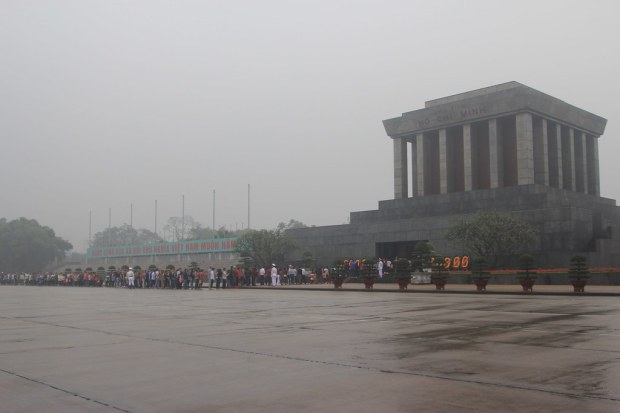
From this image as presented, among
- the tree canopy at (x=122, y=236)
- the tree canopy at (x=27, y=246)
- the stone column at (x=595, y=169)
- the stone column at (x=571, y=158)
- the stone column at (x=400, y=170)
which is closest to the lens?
the stone column at (x=571, y=158)

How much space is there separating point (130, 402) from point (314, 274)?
3976 cm

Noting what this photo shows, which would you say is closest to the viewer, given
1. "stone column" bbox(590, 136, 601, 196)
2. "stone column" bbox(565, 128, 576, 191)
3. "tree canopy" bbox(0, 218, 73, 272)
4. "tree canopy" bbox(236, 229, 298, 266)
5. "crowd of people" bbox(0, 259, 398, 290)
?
"crowd of people" bbox(0, 259, 398, 290)

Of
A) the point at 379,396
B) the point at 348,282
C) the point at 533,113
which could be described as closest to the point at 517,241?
the point at 348,282

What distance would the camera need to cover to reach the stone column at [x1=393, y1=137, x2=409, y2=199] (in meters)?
53.1

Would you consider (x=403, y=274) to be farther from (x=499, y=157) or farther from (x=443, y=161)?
(x=443, y=161)

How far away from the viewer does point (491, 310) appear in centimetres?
1564

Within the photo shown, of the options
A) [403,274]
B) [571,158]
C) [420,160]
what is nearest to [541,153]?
[571,158]

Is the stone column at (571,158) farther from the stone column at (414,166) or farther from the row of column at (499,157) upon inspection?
the stone column at (414,166)

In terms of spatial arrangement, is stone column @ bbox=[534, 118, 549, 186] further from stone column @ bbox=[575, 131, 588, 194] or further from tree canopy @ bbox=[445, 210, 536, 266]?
tree canopy @ bbox=[445, 210, 536, 266]

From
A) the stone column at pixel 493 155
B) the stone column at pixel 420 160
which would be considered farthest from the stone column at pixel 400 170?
the stone column at pixel 493 155

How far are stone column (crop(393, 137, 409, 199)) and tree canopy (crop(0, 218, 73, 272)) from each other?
7117 centimetres

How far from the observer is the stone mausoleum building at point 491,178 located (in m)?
38.8

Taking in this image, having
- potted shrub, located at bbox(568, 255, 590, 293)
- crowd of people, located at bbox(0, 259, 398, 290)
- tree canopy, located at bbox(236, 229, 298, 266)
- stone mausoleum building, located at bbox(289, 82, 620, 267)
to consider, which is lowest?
crowd of people, located at bbox(0, 259, 398, 290)

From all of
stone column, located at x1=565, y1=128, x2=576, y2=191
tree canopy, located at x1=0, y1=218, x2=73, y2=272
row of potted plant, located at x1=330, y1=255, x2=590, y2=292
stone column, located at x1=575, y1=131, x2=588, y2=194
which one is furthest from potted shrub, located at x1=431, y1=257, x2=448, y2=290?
tree canopy, located at x1=0, y1=218, x2=73, y2=272
